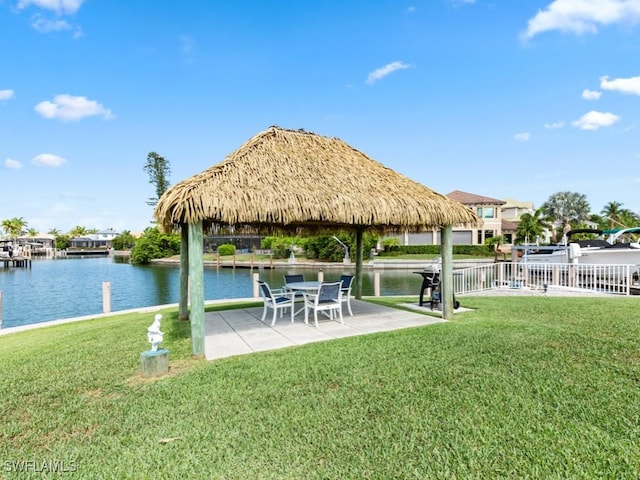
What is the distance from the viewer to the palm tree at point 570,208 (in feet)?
162

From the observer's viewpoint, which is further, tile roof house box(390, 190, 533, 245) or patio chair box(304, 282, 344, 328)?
tile roof house box(390, 190, 533, 245)

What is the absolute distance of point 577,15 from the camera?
999 cm

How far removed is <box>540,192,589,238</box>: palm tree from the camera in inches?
1940

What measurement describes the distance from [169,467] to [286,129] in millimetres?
6646

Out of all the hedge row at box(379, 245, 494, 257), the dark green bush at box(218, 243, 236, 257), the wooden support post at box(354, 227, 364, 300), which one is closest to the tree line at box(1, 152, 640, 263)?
the dark green bush at box(218, 243, 236, 257)

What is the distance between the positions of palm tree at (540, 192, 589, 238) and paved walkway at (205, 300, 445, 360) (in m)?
50.9

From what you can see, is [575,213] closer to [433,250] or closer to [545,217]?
[545,217]

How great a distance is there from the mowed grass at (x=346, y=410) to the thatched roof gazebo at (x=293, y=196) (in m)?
1.58

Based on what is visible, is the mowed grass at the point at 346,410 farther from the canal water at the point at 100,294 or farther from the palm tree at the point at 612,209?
the palm tree at the point at 612,209

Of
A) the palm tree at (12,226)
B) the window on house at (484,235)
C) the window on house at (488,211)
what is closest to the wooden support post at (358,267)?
the window on house at (484,235)

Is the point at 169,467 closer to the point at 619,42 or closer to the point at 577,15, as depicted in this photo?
the point at 577,15

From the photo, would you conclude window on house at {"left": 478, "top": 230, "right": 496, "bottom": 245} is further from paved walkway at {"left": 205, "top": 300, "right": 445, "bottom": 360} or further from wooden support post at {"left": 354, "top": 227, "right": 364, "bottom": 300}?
paved walkway at {"left": 205, "top": 300, "right": 445, "bottom": 360}

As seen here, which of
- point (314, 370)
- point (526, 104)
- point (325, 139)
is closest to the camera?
point (314, 370)

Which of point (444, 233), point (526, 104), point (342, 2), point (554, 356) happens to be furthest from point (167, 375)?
point (526, 104)
